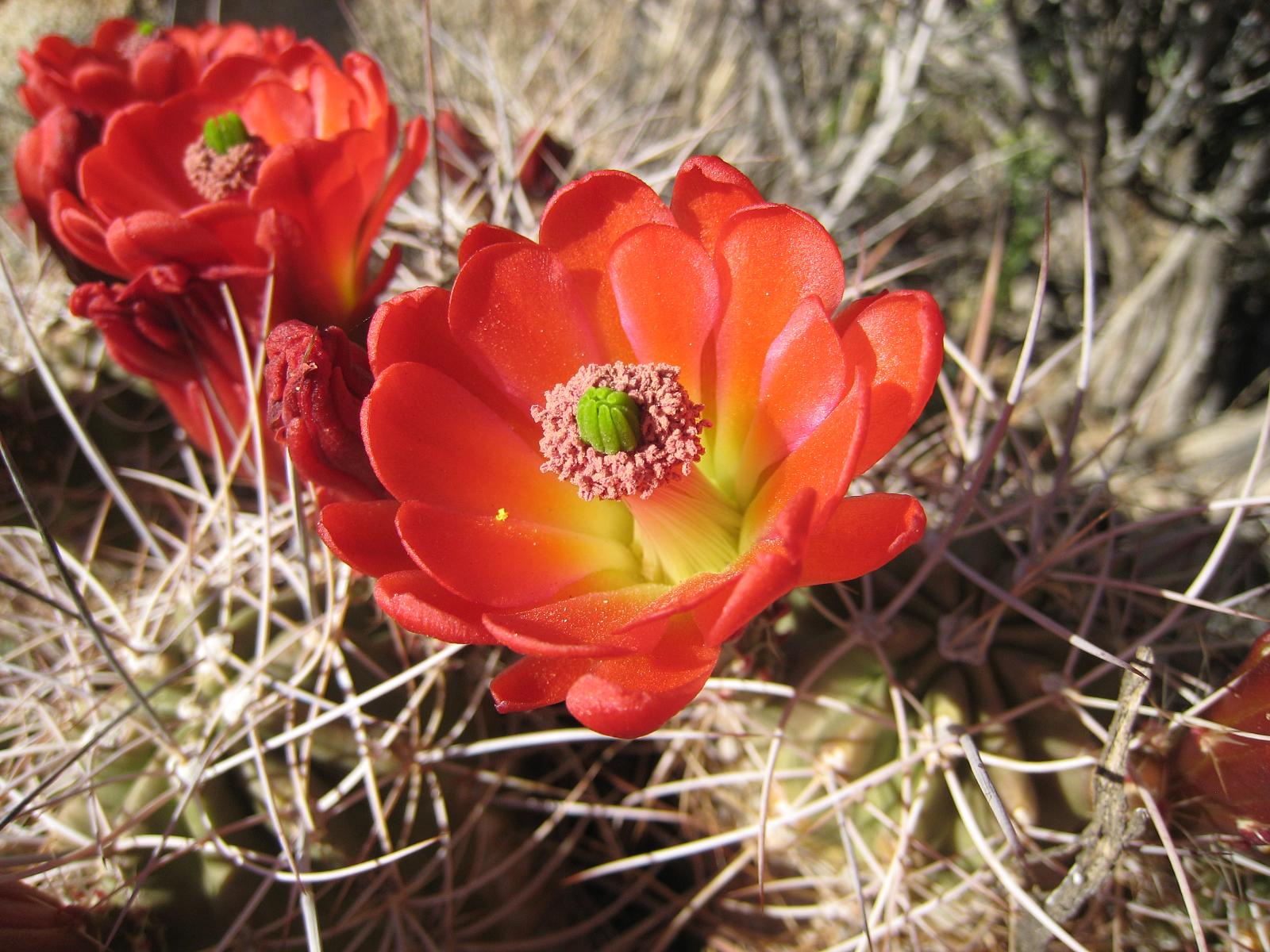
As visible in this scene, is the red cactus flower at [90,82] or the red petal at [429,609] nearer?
the red petal at [429,609]

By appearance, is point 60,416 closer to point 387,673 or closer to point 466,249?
point 387,673

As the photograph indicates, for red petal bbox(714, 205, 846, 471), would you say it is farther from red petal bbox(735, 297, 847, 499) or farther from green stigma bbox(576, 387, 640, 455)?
green stigma bbox(576, 387, 640, 455)

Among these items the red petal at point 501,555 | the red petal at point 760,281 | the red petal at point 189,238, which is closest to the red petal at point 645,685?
the red petal at point 501,555

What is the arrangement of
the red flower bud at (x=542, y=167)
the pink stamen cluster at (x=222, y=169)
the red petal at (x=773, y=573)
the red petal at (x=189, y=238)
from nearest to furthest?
the red petal at (x=773, y=573) → the red petal at (x=189, y=238) → the pink stamen cluster at (x=222, y=169) → the red flower bud at (x=542, y=167)

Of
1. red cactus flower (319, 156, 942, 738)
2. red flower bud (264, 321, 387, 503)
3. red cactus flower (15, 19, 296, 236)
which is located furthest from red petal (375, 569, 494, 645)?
red cactus flower (15, 19, 296, 236)

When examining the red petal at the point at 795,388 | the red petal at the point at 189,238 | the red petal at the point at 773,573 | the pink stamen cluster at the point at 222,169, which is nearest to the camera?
the red petal at the point at 773,573

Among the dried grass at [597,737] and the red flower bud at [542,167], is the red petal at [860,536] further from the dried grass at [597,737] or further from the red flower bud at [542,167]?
the red flower bud at [542,167]

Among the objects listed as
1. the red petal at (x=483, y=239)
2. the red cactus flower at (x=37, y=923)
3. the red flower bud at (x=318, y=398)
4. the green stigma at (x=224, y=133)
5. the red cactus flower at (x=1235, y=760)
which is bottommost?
the red cactus flower at (x=37, y=923)

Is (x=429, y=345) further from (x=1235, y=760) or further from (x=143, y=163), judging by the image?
(x=1235, y=760)

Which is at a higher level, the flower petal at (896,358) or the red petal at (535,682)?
the flower petal at (896,358)
